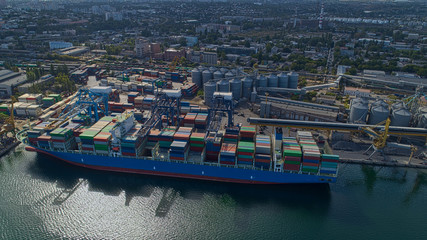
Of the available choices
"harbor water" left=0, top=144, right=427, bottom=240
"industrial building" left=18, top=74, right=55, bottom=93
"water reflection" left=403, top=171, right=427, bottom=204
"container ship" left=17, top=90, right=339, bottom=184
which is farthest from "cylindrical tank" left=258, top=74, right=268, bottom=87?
"industrial building" left=18, top=74, right=55, bottom=93

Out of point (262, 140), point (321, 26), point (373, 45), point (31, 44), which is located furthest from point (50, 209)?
point (321, 26)

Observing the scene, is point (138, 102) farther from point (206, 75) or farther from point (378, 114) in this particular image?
point (378, 114)

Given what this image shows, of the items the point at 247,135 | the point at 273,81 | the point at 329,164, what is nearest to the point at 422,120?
the point at 329,164

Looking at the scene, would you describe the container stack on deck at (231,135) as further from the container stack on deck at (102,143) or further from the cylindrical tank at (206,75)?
the cylindrical tank at (206,75)

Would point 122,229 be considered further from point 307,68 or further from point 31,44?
point 31,44

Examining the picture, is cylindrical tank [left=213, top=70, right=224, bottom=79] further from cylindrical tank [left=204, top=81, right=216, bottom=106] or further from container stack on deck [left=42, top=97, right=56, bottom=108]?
container stack on deck [left=42, top=97, right=56, bottom=108]

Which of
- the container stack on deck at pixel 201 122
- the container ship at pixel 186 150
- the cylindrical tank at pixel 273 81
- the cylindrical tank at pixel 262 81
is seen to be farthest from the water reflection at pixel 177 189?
the cylindrical tank at pixel 273 81
